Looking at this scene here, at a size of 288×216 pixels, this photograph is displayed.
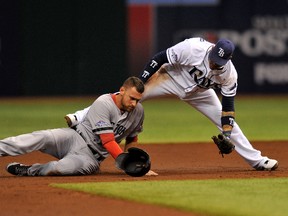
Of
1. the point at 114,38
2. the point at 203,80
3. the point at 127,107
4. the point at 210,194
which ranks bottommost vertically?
the point at 114,38

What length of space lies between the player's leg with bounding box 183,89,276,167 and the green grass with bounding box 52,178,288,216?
91cm

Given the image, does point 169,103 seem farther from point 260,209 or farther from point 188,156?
point 260,209

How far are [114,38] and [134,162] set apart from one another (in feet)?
46.6

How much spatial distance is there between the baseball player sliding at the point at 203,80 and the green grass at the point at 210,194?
921 millimetres

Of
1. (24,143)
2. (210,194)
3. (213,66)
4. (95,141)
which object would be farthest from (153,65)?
(210,194)

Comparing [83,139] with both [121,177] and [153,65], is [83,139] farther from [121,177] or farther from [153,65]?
[153,65]

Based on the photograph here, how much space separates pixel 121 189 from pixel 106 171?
1801mm

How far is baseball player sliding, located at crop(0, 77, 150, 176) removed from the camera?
8.46m

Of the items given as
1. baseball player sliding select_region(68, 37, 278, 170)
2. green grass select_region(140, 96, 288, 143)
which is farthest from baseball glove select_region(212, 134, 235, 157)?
green grass select_region(140, 96, 288, 143)

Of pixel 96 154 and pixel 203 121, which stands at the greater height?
pixel 96 154

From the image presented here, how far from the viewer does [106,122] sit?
8.55 m

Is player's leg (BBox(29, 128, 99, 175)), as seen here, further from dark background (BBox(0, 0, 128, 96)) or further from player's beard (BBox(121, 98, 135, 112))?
dark background (BBox(0, 0, 128, 96))

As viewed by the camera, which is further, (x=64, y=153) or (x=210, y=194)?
(x=64, y=153)

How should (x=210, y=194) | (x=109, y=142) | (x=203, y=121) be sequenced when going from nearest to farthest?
(x=210, y=194), (x=109, y=142), (x=203, y=121)
